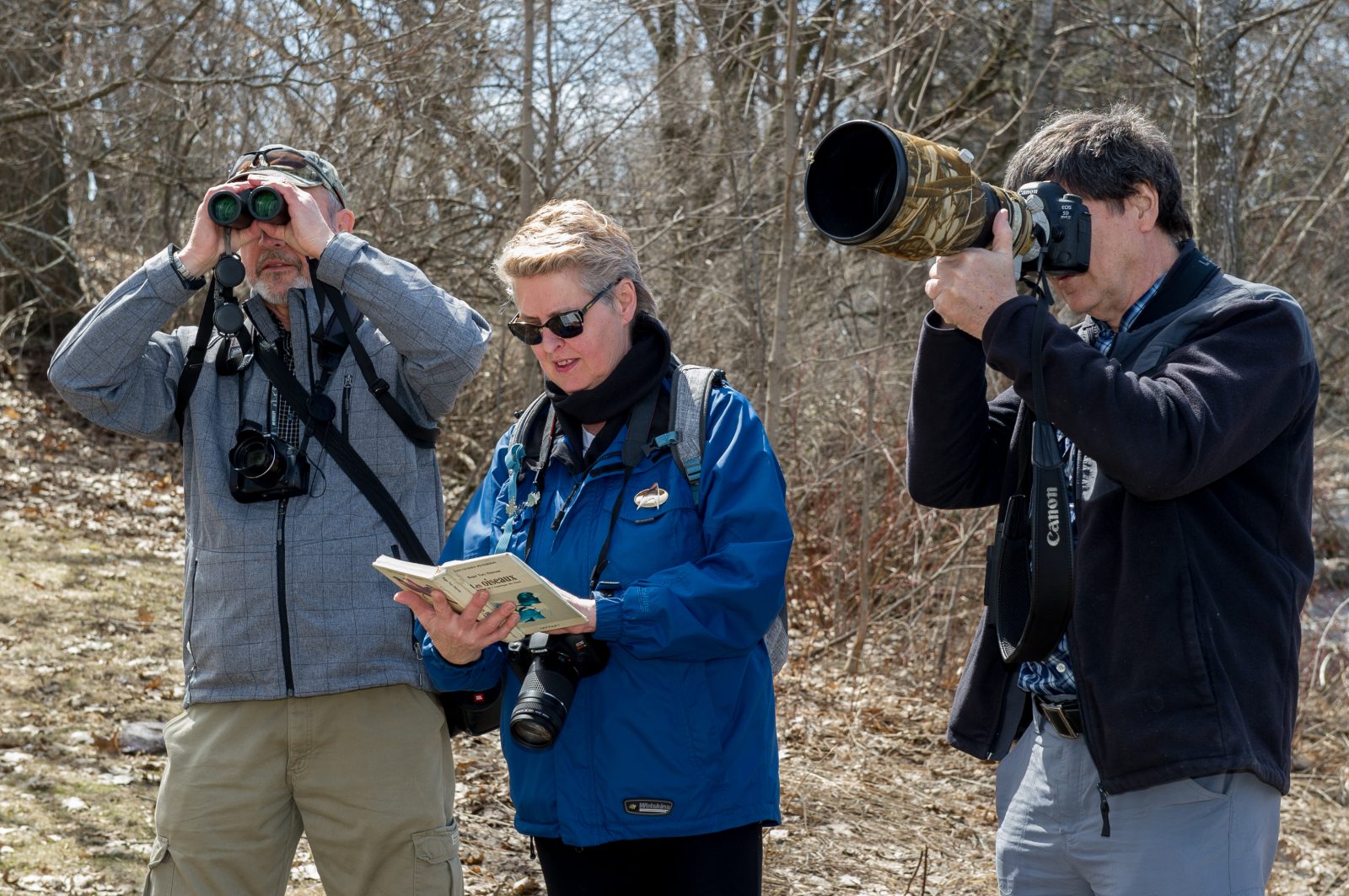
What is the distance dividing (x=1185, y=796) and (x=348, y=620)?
65.6 inches

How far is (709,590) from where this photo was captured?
2295 millimetres

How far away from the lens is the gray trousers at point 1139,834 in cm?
203

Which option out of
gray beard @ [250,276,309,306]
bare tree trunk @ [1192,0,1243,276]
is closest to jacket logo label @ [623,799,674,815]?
gray beard @ [250,276,309,306]

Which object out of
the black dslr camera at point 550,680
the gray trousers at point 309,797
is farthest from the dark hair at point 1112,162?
the gray trousers at point 309,797

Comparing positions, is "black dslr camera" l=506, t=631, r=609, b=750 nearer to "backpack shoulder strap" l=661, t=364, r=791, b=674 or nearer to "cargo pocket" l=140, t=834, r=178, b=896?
"backpack shoulder strap" l=661, t=364, r=791, b=674

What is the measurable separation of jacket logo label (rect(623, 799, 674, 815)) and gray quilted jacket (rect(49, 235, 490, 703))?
0.69 metres

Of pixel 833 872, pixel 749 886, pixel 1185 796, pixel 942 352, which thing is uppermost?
pixel 942 352

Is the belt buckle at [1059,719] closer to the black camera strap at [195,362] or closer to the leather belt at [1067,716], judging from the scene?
the leather belt at [1067,716]

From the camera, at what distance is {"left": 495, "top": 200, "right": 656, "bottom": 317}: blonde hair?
8.38ft

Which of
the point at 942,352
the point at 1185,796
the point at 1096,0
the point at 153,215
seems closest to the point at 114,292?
the point at 942,352

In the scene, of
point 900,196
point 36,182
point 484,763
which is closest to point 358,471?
point 900,196

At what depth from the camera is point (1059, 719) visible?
219 centimetres

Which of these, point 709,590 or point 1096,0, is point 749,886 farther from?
point 1096,0

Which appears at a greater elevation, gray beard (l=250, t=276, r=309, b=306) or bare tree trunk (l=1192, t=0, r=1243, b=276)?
bare tree trunk (l=1192, t=0, r=1243, b=276)
